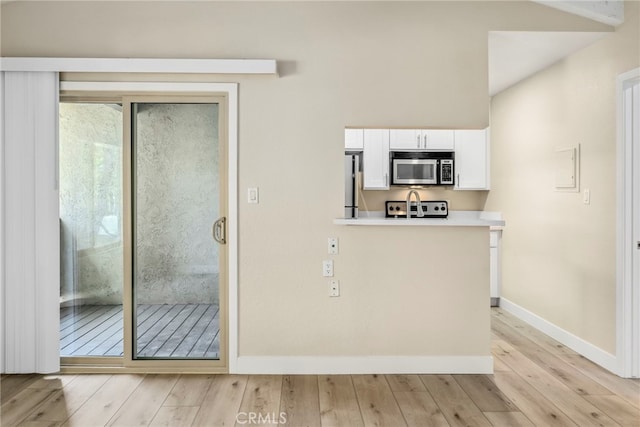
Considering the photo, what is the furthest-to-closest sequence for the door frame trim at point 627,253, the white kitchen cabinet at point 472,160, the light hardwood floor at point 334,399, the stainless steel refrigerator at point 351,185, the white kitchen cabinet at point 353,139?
the white kitchen cabinet at point 472,160, the white kitchen cabinet at point 353,139, the stainless steel refrigerator at point 351,185, the door frame trim at point 627,253, the light hardwood floor at point 334,399

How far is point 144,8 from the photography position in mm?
3029

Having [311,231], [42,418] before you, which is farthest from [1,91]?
[311,231]

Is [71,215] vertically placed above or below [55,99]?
below

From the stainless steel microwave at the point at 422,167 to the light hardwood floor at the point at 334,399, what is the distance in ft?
6.38

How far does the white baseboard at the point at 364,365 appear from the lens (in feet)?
9.96

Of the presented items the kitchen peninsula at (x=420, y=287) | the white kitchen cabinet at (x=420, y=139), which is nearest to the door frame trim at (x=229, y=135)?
the kitchen peninsula at (x=420, y=287)

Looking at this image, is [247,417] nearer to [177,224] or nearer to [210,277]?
[210,277]

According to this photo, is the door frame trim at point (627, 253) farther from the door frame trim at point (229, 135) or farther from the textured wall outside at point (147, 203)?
the textured wall outside at point (147, 203)

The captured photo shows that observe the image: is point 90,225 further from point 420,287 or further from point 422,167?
point 422,167

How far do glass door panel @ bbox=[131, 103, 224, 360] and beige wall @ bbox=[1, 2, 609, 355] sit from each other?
26 centimetres

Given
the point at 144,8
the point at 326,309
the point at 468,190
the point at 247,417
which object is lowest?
the point at 247,417

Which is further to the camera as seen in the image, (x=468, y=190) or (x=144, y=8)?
(x=468, y=190)

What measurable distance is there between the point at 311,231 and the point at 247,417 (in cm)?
126

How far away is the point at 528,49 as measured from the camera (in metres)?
3.42
